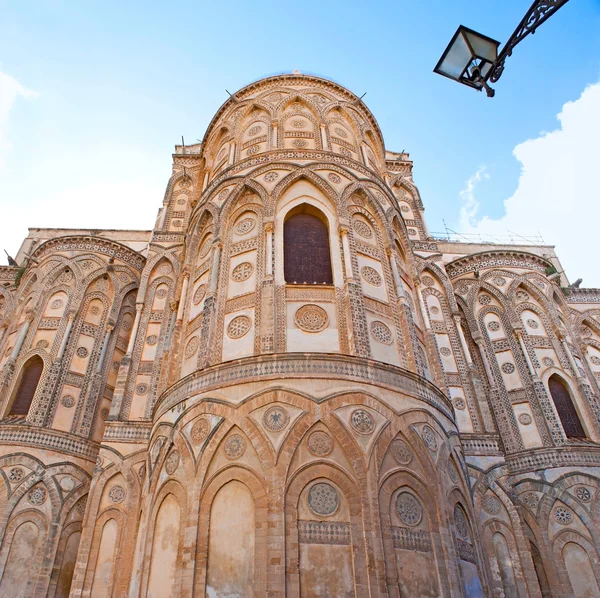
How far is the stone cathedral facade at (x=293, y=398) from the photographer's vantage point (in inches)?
361

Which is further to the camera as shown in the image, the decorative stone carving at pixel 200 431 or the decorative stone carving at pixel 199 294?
the decorative stone carving at pixel 199 294

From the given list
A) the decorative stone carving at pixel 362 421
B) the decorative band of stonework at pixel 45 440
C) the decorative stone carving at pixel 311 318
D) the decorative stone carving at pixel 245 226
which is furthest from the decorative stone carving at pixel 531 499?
the decorative band of stonework at pixel 45 440

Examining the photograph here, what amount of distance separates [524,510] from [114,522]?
1030 centimetres

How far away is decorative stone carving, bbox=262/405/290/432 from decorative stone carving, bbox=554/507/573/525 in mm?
8542

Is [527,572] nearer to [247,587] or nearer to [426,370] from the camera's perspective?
[426,370]

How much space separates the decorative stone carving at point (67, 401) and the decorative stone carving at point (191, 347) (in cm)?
476

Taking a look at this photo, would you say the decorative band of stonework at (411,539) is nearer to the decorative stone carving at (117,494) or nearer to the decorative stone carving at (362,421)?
the decorative stone carving at (362,421)

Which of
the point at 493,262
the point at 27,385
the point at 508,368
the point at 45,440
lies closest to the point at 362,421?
the point at 508,368

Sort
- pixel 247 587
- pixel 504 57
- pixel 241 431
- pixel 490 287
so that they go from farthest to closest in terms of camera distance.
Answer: pixel 490 287, pixel 241 431, pixel 247 587, pixel 504 57

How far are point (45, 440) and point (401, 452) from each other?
951 centimetres

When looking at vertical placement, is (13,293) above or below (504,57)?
above

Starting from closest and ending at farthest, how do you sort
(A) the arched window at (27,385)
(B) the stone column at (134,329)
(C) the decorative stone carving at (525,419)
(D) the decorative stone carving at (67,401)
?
(A) the arched window at (27,385) < (D) the decorative stone carving at (67,401) < (B) the stone column at (134,329) < (C) the decorative stone carving at (525,419)

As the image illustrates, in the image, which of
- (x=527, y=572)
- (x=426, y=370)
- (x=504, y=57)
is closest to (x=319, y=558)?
(x=426, y=370)

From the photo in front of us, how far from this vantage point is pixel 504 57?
542 centimetres
